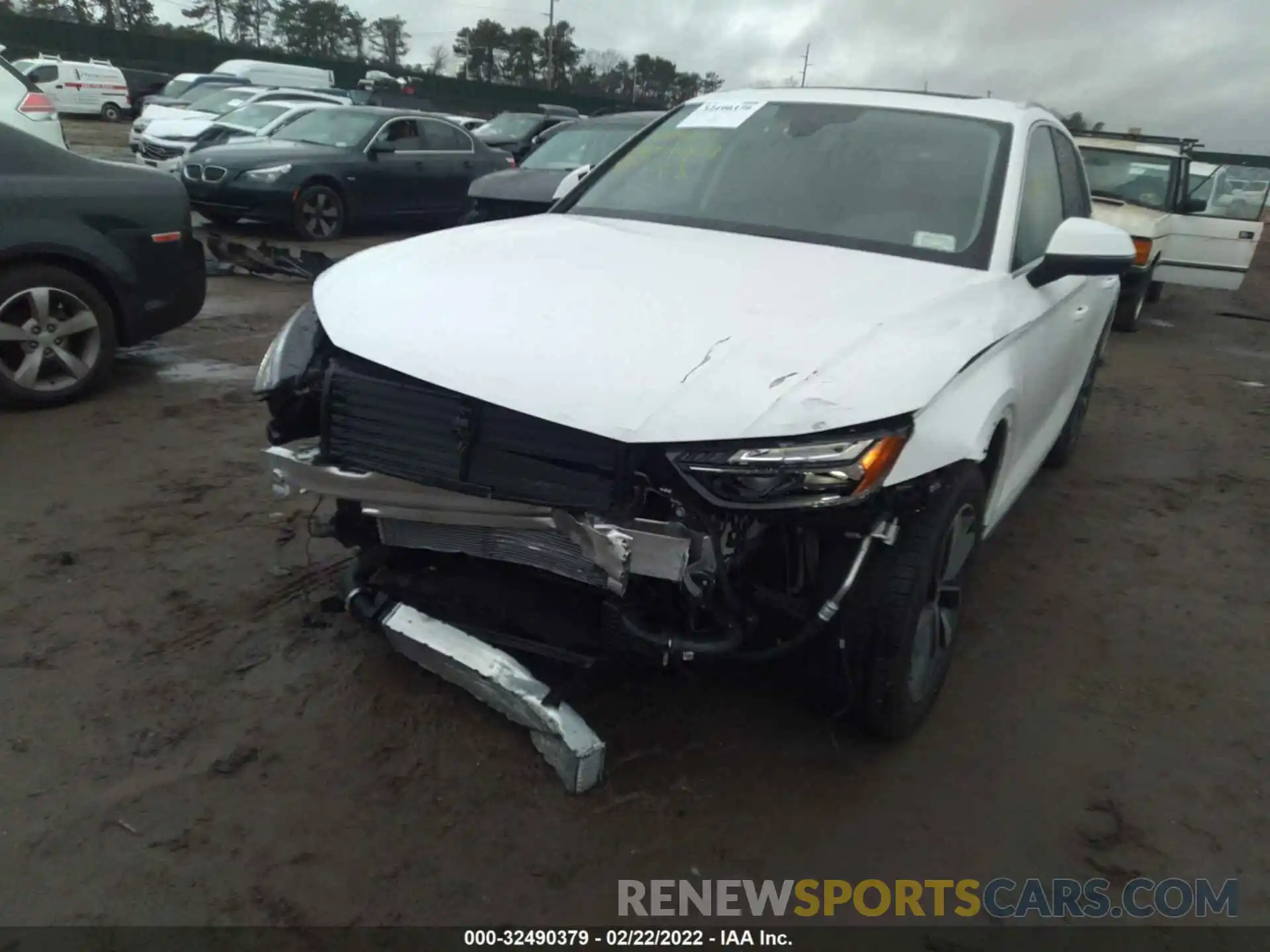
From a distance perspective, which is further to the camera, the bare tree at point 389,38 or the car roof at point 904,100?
the bare tree at point 389,38

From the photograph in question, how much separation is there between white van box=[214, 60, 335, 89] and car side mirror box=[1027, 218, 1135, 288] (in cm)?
2818

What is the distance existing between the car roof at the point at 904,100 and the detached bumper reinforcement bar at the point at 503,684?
8.38 feet

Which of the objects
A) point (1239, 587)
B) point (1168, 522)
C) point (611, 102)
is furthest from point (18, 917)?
point (611, 102)

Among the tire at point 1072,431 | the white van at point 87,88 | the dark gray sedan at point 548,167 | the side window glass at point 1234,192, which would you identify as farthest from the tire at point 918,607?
the white van at point 87,88

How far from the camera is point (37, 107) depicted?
19.4ft

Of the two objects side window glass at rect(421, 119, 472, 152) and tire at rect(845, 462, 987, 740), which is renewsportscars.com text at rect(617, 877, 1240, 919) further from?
side window glass at rect(421, 119, 472, 152)

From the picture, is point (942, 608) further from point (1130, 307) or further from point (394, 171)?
point (394, 171)

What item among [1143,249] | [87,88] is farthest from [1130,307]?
[87,88]

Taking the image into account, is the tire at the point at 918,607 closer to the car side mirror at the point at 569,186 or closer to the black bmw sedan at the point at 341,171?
the car side mirror at the point at 569,186

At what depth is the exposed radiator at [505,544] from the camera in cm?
238

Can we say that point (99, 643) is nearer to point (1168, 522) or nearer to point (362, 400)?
point (362, 400)

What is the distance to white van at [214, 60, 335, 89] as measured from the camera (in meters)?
28.3

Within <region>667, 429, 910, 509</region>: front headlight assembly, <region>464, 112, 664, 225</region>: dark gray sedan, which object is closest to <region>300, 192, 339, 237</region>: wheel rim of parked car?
<region>464, 112, 664, 225</region>: dark gray sedan

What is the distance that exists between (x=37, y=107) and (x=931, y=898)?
6465mm
